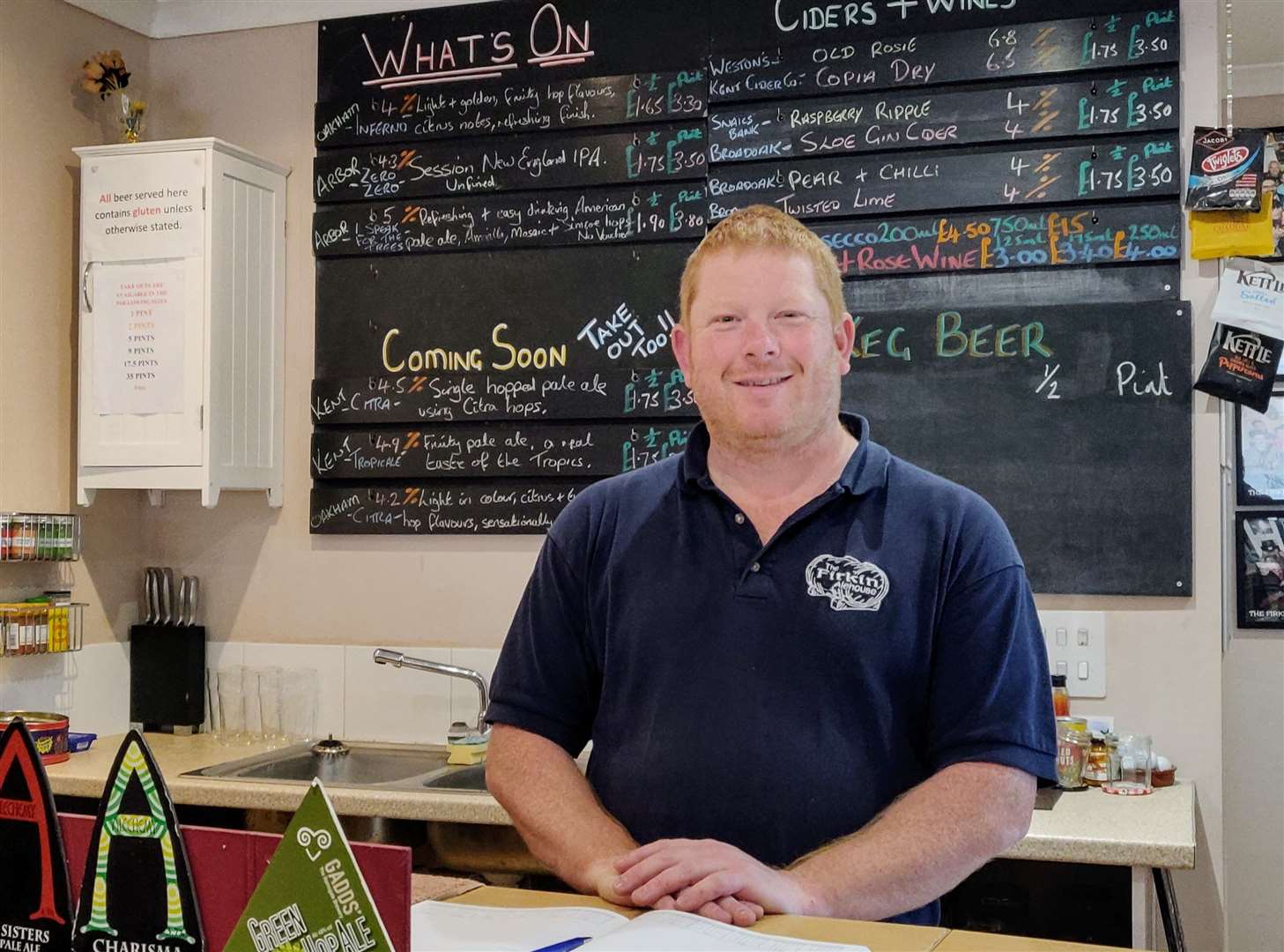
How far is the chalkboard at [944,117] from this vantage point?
2.95 meters

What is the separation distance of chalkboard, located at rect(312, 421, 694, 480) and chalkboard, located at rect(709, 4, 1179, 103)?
86cm

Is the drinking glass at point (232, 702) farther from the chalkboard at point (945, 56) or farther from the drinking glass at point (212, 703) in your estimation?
the chalkboard at point (945, 56)

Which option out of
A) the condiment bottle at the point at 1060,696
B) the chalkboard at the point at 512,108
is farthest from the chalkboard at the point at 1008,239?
the condiment bottle at the point at 1060,696

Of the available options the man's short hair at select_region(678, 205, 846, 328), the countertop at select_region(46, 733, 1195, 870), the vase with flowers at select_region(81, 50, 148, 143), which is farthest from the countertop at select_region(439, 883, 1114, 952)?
the vase with flowers at select_region(81, 50, 148, 143)

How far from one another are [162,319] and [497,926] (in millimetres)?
2490

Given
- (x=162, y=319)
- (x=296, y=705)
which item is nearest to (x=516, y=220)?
(x=162, y=319)

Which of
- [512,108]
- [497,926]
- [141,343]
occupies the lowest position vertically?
[497,926]

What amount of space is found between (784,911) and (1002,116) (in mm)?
2201

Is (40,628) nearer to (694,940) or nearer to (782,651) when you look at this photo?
(782,651)

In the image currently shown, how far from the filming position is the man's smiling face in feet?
5.62

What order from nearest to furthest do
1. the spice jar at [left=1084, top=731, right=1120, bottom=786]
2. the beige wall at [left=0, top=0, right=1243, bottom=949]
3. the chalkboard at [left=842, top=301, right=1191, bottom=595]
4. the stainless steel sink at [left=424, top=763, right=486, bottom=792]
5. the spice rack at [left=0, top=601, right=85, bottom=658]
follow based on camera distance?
1. the spice jar at [left=1084, top=731, right=1120, bottom=786]
2. the chalkboard at [left=842, top=301, right=1191, bottom=595]
3. the stainless steel sink at [left=424, top=763, right=486, bottom=792]
4. the spice rack at [left=0, top=601, right=85, bottom=658]
5. the beige wall at [left=0, top=0, right=1243, bottom=949]

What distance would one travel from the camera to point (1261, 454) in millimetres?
3738

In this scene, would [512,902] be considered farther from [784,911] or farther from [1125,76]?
[1125,76]

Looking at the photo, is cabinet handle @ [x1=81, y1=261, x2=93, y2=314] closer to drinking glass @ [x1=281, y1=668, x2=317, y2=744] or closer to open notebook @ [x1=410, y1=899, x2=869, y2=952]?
drinking glass @ [x1=281, y1=668, x2=317, y2=744]
